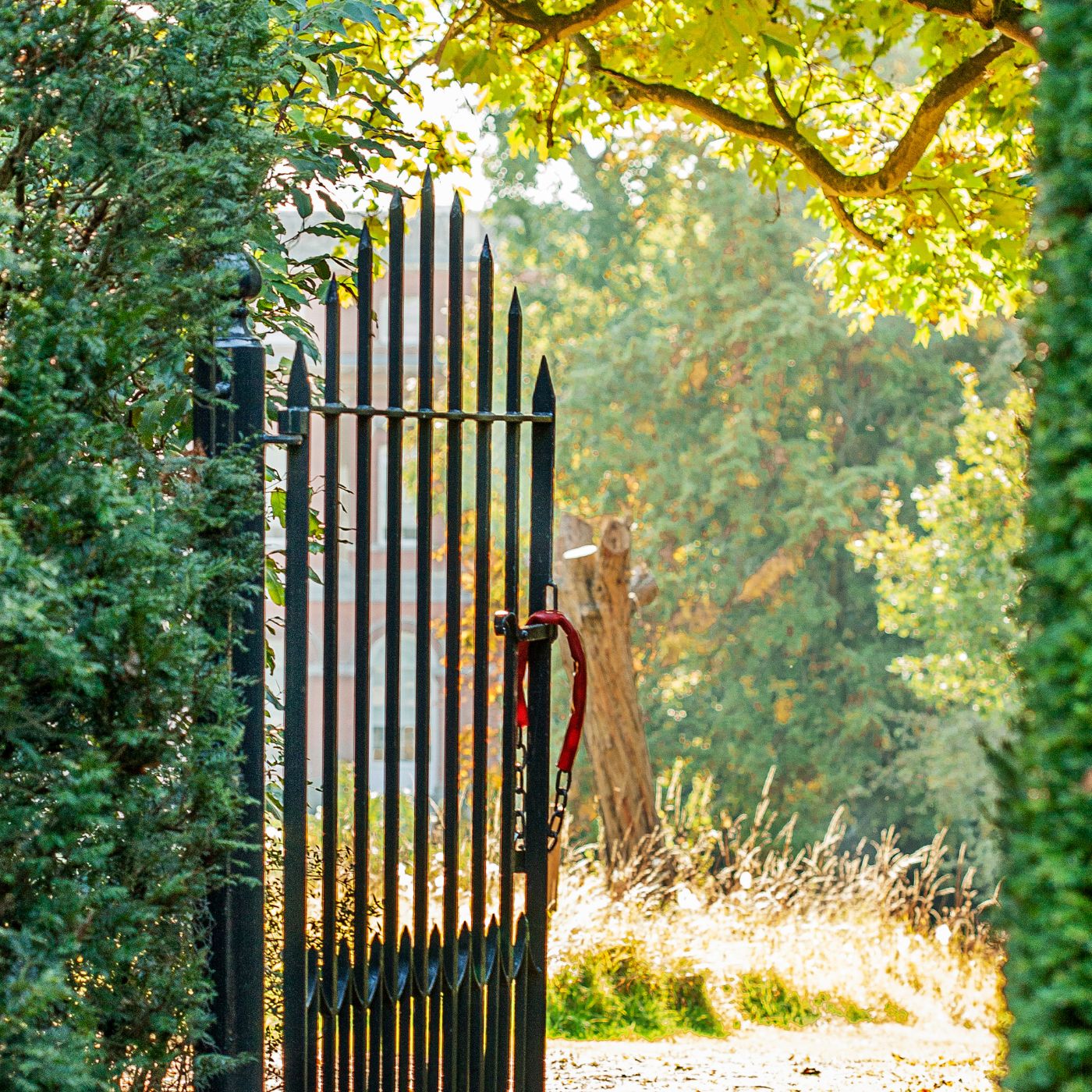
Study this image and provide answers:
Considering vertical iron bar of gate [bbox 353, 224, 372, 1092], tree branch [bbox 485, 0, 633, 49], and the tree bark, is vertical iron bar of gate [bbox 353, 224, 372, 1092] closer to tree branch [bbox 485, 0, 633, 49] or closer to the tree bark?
tree branch [bbox 485, 0, 633, 49]

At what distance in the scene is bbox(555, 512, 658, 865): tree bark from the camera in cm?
855

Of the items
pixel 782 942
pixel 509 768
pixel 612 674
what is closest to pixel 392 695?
pixel 509 768

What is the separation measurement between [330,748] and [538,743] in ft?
2.22

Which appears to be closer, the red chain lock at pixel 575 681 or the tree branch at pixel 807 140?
the red chain lock at pixel 575 681

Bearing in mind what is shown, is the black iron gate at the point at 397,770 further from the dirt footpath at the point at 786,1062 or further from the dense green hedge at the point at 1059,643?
the dirt footpath at the point at 786,1062

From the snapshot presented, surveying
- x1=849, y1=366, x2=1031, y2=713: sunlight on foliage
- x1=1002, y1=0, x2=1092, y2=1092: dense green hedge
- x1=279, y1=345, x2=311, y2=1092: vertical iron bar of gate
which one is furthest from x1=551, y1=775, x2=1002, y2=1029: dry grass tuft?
x1=849, y1=366, x2=1031, y2=713: sunlight on foliage

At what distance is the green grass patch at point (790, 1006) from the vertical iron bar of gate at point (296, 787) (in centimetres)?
441

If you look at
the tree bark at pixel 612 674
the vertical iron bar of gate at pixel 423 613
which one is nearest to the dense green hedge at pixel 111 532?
the vertical iron bar of gate at pixel 423 613

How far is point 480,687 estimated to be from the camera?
3.30m

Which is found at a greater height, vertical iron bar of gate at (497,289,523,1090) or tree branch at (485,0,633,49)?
tree branch at (485,0,633,49)

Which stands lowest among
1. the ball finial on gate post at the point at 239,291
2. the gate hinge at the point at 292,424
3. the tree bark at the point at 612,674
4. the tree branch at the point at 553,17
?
the tree bark at the point at 612,674

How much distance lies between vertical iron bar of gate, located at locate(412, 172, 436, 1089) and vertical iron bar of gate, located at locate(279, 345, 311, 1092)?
29 cm

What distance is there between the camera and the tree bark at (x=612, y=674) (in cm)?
855

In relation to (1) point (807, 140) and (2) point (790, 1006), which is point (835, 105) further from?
(2) point (790, 1006)
